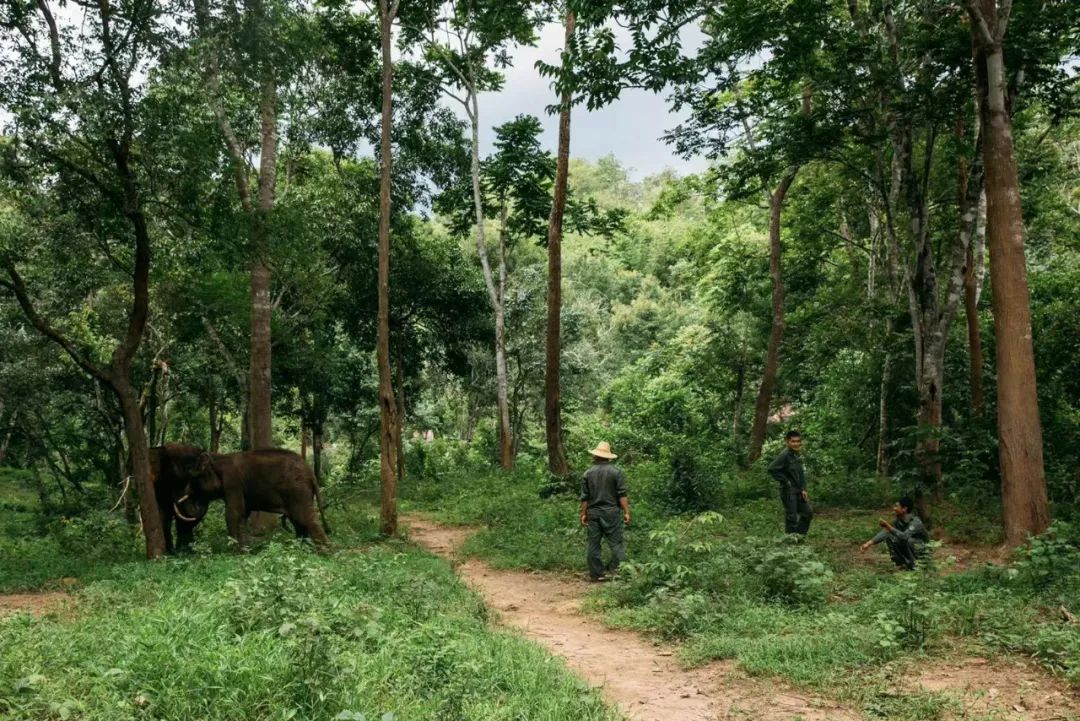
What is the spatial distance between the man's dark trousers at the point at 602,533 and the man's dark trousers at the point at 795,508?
9.21 ft

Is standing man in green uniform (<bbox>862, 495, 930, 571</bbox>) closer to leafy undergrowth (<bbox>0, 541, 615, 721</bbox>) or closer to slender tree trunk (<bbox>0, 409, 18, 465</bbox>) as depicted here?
leafy undergrowth (<bbox>0, 541, 615, 721</bbox>)

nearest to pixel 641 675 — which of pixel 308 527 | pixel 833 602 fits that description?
pixel 833 602

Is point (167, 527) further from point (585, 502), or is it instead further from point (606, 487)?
point (606, 487)

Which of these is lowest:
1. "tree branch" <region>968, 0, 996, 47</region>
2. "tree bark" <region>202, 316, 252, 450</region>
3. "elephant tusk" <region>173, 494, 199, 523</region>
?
"elephant tusk" <region>173, 494, 199, 523</region>

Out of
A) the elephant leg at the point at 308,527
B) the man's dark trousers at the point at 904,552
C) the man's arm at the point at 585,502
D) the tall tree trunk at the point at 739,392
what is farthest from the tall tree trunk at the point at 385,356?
the tall tree trunk at the point at 739,392

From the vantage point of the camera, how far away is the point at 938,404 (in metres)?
12.3

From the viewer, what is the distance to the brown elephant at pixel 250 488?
11453mm

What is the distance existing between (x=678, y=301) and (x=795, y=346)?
19884 millimetres

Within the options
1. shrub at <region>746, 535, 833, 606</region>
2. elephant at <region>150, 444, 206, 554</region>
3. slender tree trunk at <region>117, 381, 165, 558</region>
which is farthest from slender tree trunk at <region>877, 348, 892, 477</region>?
slender tree trunk at <region>117, 381, 165, 558</region>

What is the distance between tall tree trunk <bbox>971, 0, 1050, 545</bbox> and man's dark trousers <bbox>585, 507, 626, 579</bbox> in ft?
14.6

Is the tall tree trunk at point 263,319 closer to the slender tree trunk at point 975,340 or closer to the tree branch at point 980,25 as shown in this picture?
the tree branch at point 980,25

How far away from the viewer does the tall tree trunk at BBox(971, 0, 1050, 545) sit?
8.92 m

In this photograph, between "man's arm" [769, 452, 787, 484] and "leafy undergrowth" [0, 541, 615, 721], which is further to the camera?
"man's arm" [769, 452, 787, 484]

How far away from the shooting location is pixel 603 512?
9.90 m
